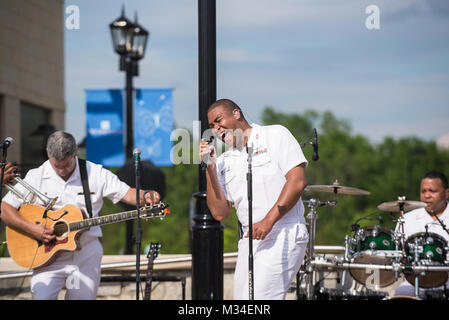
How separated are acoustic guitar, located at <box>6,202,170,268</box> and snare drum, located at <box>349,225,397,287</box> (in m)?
2.73

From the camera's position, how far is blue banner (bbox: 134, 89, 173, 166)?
988cm

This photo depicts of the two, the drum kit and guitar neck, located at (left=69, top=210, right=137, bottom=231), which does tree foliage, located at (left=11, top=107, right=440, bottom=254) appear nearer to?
the drum kit

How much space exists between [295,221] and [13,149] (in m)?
13.2

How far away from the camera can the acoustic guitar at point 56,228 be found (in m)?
5.42

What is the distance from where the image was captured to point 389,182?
46000 millimetres

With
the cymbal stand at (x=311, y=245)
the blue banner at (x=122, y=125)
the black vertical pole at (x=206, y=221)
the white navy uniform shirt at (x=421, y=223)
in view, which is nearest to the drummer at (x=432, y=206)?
the white navy uniform shirt at (x=421, y=223)

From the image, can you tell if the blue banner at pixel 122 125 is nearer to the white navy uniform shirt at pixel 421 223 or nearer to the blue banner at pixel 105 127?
the blue banner at pixel 105 127

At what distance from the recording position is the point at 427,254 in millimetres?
6785

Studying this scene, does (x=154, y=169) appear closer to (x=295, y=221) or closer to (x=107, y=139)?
(x=107, y=139)

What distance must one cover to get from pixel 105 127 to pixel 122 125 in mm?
276

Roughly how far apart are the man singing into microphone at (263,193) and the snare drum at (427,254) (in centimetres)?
262

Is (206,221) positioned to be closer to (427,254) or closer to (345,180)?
(427,254)

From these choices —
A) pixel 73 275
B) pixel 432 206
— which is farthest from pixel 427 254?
pixel 73 275
